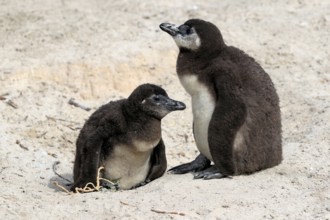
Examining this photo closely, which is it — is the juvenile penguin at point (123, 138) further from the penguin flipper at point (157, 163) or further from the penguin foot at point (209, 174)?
the penguin foot at point (209, 174)

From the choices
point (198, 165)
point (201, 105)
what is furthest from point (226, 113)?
point (198, 165)

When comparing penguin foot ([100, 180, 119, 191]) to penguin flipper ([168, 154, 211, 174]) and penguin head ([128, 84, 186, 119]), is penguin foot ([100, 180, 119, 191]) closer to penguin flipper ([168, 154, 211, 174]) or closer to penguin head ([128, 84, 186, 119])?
penguin flipper ([168, 154, 211, 174])

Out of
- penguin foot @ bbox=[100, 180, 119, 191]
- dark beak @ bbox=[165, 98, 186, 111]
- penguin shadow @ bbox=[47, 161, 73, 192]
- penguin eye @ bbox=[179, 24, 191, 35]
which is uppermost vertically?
penguin eye @ bbox=[179, 24, 191, 35]

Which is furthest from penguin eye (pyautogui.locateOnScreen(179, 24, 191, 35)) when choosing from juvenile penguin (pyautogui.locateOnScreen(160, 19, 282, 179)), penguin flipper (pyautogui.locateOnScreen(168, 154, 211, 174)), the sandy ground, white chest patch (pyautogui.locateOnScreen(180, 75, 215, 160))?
the sandy ground

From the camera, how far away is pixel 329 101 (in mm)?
9508

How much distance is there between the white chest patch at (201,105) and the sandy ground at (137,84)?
1.39 feet

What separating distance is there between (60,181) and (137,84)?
2.61 metres

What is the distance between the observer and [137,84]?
10.3 m

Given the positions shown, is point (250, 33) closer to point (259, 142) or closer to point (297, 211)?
point (259, 142)

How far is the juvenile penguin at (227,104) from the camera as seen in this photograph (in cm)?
698

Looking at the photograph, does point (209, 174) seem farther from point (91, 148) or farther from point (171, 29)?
point (171, 29)

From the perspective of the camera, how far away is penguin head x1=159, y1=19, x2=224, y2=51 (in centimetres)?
729

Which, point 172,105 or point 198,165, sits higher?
point 172,105

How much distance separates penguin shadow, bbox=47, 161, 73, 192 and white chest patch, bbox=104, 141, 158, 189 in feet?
1.53
